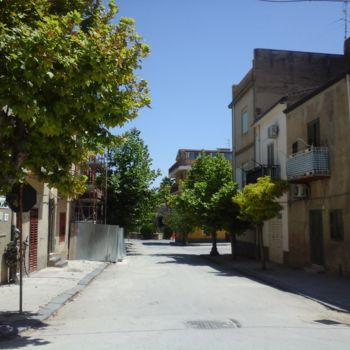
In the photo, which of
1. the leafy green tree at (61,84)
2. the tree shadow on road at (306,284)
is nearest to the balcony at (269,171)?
the tree shadow on road at (306,284)

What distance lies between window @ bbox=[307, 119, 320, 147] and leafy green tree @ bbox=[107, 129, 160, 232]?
16081 mm

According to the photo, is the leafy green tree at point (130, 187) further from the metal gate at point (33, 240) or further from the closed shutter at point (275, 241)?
the metal gate at point (33, 240)

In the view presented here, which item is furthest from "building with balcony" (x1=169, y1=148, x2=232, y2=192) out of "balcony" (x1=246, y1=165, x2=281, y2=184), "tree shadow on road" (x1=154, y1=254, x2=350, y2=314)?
"tree shadow on road" (x1=154, y1=254, x2=350, y2=314)

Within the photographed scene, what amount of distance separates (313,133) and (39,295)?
43.1 feet

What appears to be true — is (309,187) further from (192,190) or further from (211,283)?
(192,190)

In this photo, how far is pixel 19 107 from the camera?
275 inches

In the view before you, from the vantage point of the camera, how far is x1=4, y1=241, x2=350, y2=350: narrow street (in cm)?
755

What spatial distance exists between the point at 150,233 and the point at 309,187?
187 feet

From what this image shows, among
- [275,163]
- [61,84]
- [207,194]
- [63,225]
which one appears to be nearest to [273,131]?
[275,163]

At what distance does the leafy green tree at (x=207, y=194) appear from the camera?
1131 inches

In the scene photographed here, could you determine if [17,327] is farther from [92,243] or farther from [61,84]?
[92,243]

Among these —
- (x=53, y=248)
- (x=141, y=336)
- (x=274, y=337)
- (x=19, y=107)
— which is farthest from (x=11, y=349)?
(x=53, y=248)

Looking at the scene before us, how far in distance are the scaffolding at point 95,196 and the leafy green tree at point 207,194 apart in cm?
549

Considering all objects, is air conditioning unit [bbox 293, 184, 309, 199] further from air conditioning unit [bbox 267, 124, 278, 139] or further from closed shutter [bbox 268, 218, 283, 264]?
air conditioning unit [bbox 267, 124, 278, 139]
